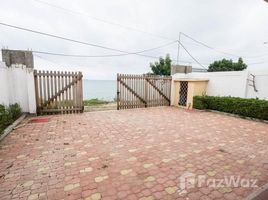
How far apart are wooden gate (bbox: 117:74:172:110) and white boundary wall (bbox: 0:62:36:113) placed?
4.11 meters

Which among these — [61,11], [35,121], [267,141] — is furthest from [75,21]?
[267,141]

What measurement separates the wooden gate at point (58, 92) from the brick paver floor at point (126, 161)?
2.06 metres

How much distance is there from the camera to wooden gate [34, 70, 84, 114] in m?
7.25

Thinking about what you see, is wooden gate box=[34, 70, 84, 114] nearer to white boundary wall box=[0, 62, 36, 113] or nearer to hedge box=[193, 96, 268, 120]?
white boundary wall box=[0, 62, 36, 113]

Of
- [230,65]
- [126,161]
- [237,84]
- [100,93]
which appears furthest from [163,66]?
[100,93]

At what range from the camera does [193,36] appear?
686 inches

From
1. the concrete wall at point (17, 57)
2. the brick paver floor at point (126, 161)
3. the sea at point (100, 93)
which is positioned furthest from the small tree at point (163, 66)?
the concrete wall at point (17, 57)

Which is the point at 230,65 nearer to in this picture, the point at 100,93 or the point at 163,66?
the point at 163,66

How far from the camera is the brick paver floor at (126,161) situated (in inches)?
95.5

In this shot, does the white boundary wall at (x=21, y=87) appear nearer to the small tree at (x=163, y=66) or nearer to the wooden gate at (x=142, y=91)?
the wooden gate at (x=142, y=91)

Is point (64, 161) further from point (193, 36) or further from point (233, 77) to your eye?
point (193, 36)

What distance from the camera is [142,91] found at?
400 inches

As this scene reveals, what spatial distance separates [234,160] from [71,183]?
3.18m

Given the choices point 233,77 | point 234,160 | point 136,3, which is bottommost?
point 234,160
